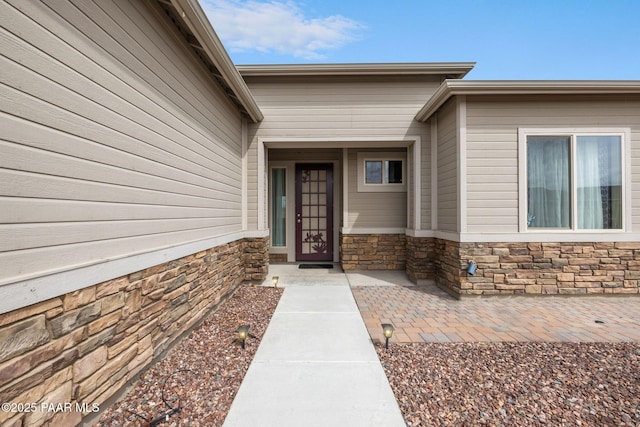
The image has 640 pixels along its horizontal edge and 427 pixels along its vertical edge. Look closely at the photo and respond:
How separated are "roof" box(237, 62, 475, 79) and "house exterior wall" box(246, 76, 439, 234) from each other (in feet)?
0.38

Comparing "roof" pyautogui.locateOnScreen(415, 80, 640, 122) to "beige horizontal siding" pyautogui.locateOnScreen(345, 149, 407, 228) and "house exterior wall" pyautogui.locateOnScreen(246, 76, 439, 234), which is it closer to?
"house exterior wall" pyautogui.locateOnScreen(246, 76, 439, 234)

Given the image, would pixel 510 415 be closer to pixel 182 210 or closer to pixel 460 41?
pixel 182 210

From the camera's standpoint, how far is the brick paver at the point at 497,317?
2896 millimetres

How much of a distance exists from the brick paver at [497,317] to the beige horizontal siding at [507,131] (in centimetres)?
113

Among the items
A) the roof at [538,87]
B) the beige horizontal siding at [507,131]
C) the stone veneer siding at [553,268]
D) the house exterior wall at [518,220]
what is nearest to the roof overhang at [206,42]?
the roof at [538,87]

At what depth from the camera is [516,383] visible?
2.11 m

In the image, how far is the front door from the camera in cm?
635

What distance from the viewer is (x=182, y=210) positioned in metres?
2.79

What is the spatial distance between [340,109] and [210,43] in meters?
2.59

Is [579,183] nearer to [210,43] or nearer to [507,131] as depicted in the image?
[507,131]

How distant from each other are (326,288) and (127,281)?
306 cm

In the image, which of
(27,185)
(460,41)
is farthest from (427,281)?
(460,41)

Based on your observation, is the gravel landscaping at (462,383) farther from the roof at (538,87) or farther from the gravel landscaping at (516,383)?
the roof at (538,87)

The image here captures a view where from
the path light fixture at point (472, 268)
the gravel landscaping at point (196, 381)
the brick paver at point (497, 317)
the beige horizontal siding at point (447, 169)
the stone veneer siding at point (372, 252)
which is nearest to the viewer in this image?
the gravel landscaping at point (196, 381)
